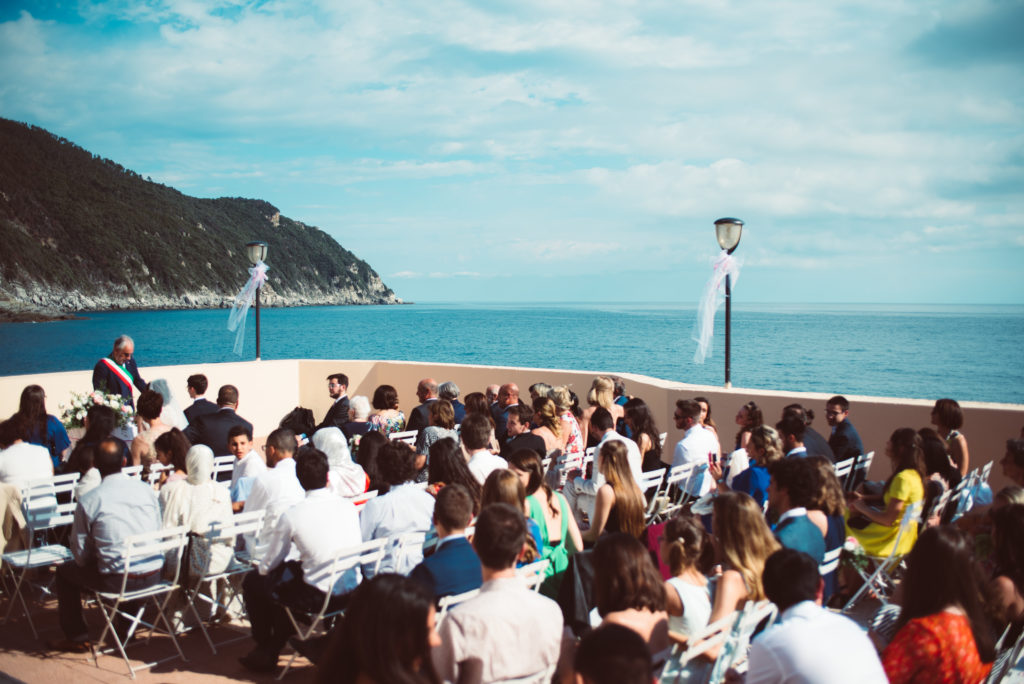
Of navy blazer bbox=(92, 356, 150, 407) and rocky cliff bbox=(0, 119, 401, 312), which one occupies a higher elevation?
rocky cliff bbox=(0, 119, 401, 312)

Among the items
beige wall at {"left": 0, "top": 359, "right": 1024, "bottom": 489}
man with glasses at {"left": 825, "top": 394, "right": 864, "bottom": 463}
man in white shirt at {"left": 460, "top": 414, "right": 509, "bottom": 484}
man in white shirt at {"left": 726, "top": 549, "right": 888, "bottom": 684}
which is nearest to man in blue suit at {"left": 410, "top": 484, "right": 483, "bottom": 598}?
man in white shirt at {"left": 726, "top": 549, "right": 888, "bottom": 684}

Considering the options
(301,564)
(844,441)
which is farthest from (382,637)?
(844,441)

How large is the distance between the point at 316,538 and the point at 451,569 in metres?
0.85

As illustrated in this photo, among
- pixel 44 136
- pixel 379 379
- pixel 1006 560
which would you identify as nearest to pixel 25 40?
pixel 44 136

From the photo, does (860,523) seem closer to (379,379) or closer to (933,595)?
(933,595)

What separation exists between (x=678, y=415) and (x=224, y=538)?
363cm

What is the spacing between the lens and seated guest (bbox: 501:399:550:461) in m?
6.39

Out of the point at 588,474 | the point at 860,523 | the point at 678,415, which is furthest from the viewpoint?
the point at 588,474

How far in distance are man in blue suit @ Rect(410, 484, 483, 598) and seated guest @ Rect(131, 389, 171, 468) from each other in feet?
11.5

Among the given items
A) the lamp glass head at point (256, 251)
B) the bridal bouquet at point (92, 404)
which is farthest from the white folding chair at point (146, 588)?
the lamp glass head at point (256, 251)

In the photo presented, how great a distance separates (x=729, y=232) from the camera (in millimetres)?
10211

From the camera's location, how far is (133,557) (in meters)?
4.50

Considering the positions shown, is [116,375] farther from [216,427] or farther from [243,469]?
[243,469]

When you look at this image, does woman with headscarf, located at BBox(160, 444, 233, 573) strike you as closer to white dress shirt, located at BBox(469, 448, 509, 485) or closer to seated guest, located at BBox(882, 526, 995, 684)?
white dress shirt, located at BBox(469, 448, 509, 485)
